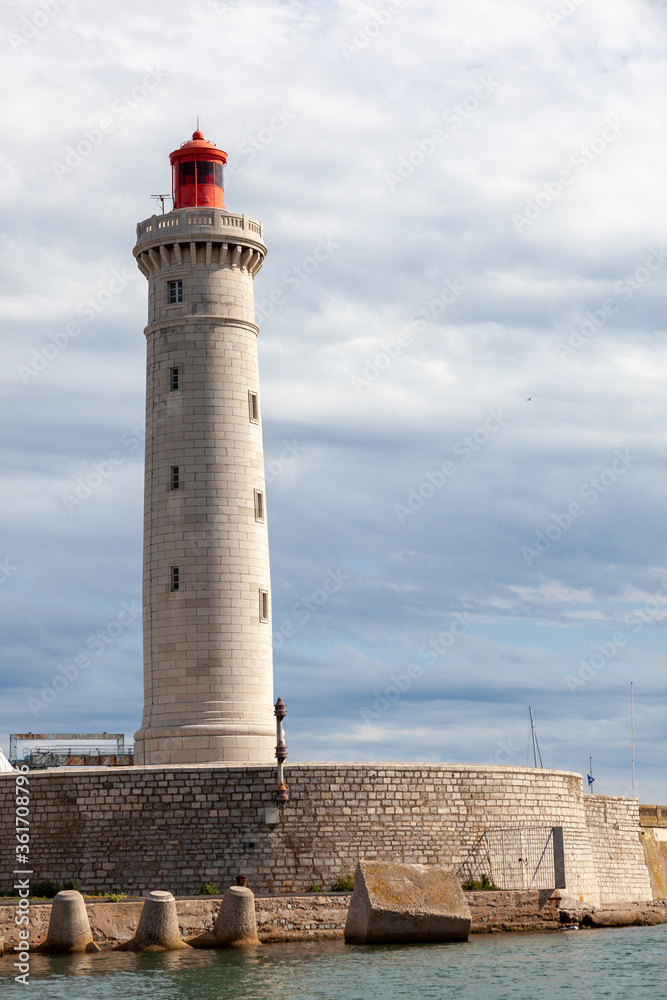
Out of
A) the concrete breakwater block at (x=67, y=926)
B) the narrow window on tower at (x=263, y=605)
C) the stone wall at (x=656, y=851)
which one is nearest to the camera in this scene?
the concrete breakwater block at (x=67, y=926)

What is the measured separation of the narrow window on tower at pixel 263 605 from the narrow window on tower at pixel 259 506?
1811 mm

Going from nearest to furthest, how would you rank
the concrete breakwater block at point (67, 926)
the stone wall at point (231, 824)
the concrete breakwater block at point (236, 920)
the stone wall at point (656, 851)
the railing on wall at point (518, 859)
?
the concrete breakwater block at point (67, 926)
the concrete breakwater block at point (236, 920)
the stone wall at point (231, 824)
the railing on wall at point (518, 859)
the stone wall at point (656, 851)

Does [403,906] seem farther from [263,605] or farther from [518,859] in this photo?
[263,605]

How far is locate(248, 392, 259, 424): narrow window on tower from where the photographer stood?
110ft

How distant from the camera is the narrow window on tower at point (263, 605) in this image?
3291 centimetres

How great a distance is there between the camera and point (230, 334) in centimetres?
3347

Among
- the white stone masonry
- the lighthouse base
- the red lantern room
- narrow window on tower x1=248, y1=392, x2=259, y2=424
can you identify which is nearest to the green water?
the lighthouse base

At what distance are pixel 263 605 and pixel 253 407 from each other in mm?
4880

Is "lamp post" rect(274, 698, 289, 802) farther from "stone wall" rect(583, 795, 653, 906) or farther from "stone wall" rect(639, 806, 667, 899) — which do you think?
"stone wall" rect(639, 806, 667, 899)

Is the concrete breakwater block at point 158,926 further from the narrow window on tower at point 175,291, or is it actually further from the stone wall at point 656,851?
the stone wall at point 656,851

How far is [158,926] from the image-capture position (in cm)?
2445

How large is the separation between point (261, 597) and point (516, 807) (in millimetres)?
7743

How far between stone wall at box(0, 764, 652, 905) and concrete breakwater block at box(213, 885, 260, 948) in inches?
110

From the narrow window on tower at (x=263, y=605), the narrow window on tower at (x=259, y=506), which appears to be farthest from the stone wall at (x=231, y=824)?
the narrow window on tower at (x=259, y=506)
